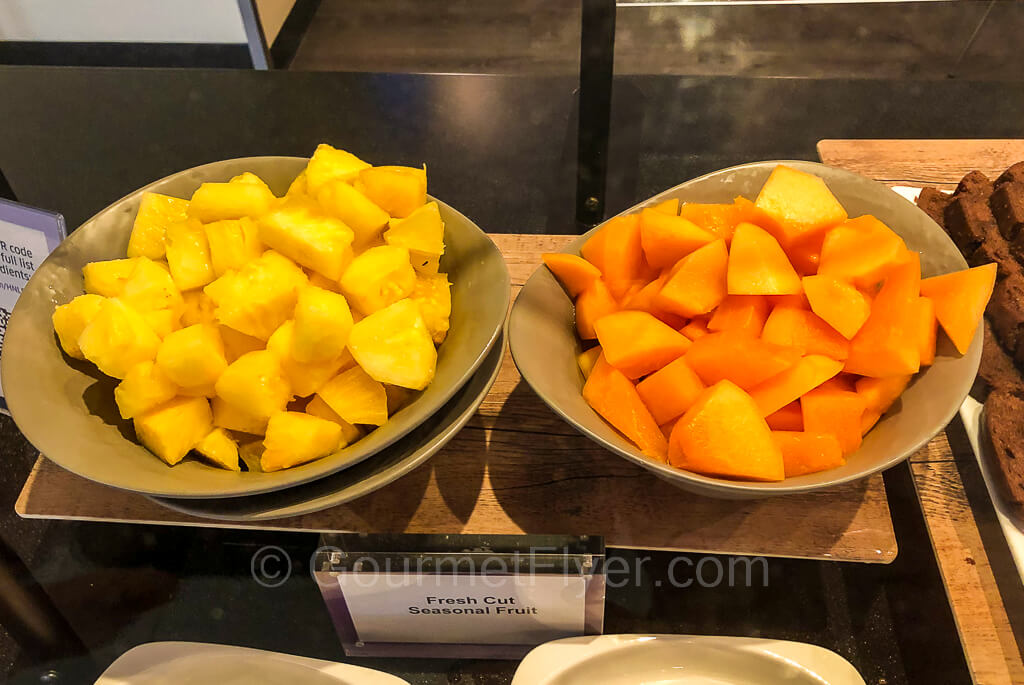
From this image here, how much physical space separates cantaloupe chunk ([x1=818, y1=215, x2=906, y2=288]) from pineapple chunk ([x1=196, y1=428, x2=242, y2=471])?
54cm

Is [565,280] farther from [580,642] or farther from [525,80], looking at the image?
[525,80]

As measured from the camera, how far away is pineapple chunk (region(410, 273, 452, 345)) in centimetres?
67

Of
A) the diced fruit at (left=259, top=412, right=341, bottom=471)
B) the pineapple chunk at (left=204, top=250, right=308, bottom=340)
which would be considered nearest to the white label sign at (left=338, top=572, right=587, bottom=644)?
the diced fruit at (left=259, top=412, right=341, bottom=471)

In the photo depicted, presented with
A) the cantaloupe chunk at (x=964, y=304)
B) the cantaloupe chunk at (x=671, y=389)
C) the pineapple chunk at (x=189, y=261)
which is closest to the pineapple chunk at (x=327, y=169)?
the pineapple chunk at (x=189, y=261)

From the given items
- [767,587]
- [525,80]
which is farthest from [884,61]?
[767,587]

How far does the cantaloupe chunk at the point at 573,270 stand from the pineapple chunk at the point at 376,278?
0.15 metres

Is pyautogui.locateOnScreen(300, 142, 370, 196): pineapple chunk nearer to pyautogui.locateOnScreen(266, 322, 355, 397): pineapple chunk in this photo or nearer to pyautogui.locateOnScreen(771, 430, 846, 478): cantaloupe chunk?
pyautogui.locateOnScreen(266, 322, 355, 397): pineapple chunk

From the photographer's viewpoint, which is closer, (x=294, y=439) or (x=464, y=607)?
(x=294, y=439)

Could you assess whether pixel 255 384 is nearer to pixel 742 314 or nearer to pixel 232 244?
pixel 232 244

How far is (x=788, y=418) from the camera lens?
64cm

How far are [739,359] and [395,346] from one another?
0.29 metres

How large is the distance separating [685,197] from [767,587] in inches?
17.4

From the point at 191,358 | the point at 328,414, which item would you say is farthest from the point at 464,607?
the point at 191,358

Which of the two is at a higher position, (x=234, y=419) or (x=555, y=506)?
(x=234, y=419)
